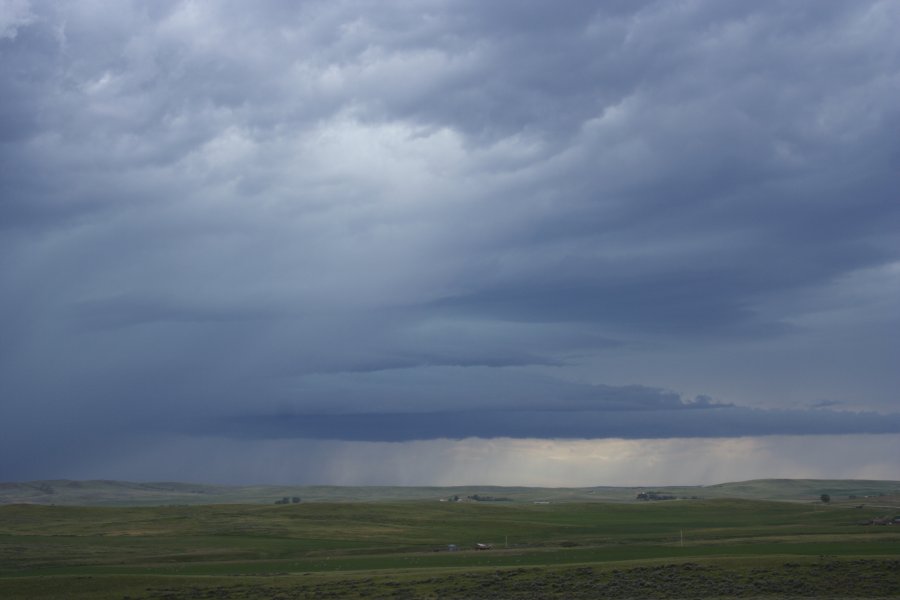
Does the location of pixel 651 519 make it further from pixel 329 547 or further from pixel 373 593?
pixel 373 593

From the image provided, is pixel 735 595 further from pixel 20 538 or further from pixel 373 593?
pixel 20 538

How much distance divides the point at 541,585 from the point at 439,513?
127825mm

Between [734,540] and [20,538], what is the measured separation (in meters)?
96.0

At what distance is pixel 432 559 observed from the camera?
92250 millimetres

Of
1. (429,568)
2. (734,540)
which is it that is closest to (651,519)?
(734,540)

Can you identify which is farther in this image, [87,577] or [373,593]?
[87,577]

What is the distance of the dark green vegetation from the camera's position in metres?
67.2

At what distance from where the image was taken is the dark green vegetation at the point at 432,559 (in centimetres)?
6719

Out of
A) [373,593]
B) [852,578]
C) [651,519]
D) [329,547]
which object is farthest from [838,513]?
[373,593]

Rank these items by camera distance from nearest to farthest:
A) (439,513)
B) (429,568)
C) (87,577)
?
(87,577), (429,568), (439,513)

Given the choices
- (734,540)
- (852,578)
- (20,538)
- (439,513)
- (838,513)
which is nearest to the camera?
(852,578)

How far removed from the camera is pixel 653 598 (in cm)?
6275

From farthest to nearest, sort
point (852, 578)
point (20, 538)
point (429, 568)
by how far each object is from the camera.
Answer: point (20, 538)
point (429, 568)
point (852, 578)

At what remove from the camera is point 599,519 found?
596 feet
